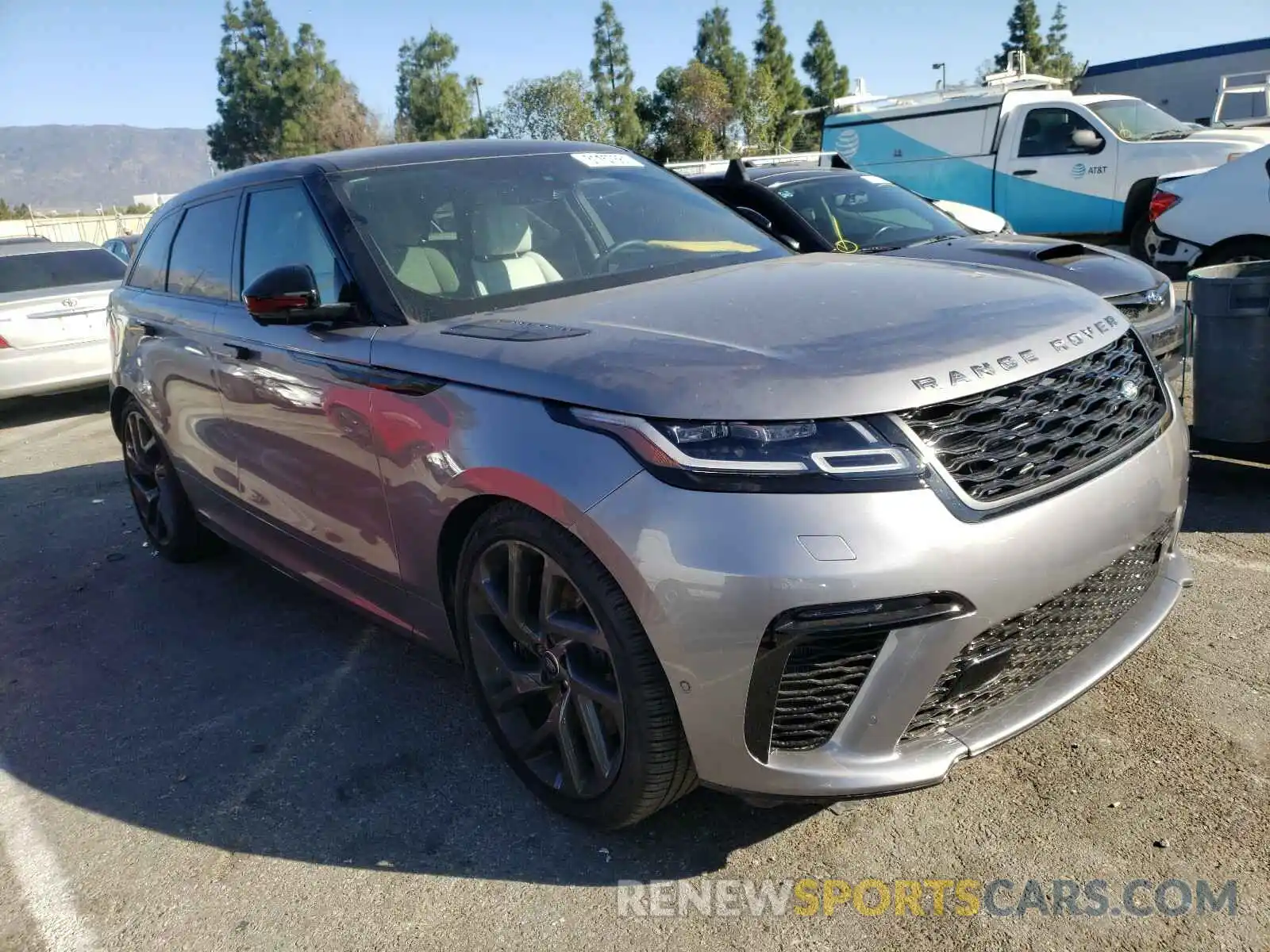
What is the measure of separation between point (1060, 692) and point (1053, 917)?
489mm

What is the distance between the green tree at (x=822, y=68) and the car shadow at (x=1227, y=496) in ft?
182

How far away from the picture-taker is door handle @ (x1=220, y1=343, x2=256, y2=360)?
360 cm

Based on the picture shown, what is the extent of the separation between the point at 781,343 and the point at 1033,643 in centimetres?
90

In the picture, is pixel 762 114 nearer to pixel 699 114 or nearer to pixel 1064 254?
pixel 699 114

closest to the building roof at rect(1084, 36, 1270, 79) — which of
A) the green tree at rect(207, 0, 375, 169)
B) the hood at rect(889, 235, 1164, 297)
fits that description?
the hood at rect(889, 235, 1164, 297)

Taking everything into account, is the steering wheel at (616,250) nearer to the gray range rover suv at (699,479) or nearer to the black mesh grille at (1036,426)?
the gray range rover suv at (699,479)

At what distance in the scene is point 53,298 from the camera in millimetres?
9125

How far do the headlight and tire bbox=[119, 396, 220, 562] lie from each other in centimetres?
343

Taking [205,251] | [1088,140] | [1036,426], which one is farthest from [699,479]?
[1088,140]

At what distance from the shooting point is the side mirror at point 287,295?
9.82 feet

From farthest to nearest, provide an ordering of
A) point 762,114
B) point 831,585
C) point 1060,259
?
point 762,114, point 1060,259, point 831,585

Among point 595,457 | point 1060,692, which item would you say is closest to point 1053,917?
point 1060,692

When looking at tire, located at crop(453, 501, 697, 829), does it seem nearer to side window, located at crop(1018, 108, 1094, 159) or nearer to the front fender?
the front fender

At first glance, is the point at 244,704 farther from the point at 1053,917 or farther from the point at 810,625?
the point at 1053,917
